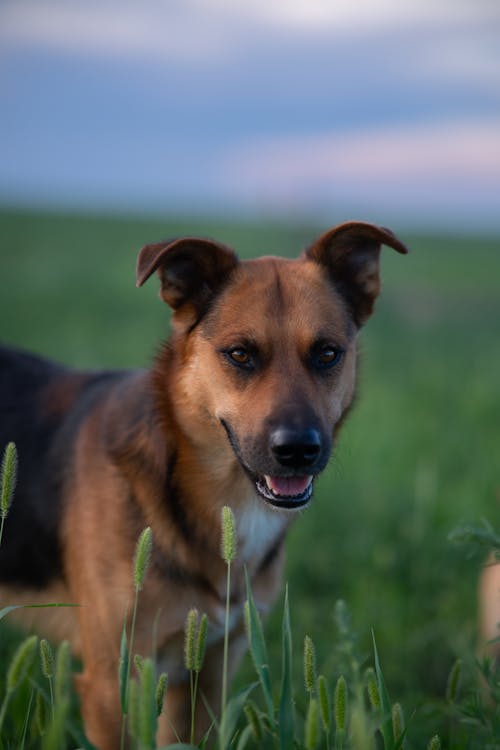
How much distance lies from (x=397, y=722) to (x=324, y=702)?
30 centimetres

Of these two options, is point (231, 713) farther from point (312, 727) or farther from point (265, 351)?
point (265, 351)

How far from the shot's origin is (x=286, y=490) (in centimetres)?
322

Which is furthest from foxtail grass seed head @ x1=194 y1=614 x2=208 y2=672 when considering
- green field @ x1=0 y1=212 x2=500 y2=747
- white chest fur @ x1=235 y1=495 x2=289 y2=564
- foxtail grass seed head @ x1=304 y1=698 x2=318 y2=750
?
white chest fur @ x1=235 y1=495 x2=289 y2=564

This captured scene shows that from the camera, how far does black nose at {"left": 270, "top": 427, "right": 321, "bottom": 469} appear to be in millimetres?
2998

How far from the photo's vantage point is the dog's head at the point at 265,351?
311cm

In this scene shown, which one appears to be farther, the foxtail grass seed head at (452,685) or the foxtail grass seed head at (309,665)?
the foxtail grass seed head at (452,685)

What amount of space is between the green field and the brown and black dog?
482 millimetres

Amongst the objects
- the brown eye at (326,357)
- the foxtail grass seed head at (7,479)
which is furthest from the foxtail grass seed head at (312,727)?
the brown eye at (326,357)

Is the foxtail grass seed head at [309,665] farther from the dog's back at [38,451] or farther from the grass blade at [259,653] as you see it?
the dog's back at [38,451]

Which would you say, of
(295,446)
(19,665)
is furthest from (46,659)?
(295,446)

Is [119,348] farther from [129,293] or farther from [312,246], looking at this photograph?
[312,246]

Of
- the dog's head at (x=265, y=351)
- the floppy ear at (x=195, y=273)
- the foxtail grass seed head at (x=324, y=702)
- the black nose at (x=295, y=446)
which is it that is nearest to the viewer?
the foxtail grass seed head at (x=324, y=702)

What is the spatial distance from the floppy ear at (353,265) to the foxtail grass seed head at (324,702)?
2024mm

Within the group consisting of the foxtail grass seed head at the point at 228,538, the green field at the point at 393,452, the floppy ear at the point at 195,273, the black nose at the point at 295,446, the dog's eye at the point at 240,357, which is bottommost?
the green field at the point at 393,452
